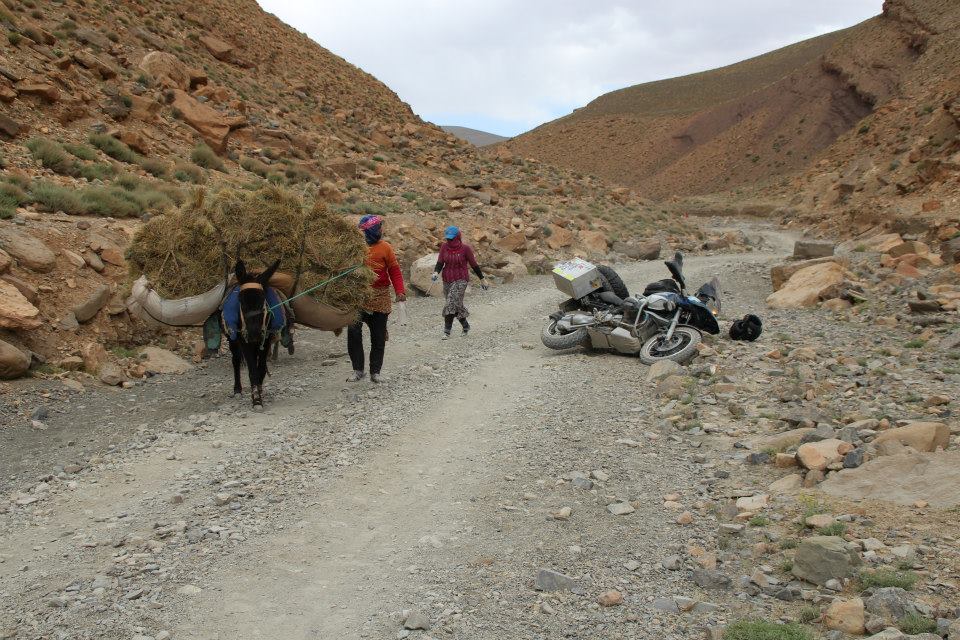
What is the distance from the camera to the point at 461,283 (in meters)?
13.4

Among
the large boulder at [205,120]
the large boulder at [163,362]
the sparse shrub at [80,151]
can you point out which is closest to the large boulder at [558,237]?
the large boulder at [205,120]

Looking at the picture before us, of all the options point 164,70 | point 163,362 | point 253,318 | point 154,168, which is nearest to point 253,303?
point 253,318

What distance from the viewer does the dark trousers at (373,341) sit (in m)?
9.96

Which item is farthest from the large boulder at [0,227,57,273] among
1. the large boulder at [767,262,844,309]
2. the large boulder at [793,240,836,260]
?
the large boulder at [793,240,836,260]

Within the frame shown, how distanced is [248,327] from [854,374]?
7369mm

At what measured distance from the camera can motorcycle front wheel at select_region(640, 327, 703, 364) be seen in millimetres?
10648

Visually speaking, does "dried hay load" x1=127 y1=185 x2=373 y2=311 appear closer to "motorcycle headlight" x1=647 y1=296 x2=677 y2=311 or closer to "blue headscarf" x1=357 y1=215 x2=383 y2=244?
"blue headscarf" x1=357 y1=215 x2=383 y2=244

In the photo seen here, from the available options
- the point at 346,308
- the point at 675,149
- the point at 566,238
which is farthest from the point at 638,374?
the point at 675,149

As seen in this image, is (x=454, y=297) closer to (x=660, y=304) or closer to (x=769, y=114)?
(x=660, y=304)

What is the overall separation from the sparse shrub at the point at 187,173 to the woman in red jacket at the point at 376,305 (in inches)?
444

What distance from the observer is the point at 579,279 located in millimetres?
11727

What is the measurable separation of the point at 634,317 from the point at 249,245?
5717 millimetres

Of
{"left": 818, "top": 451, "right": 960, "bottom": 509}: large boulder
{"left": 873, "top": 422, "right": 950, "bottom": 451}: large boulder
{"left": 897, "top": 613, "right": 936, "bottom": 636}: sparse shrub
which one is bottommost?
{"left": 897, "top": 613, "right": 936, "bottom": 636}: sparse shrub

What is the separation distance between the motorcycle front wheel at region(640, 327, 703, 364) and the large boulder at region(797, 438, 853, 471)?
13.6ft
